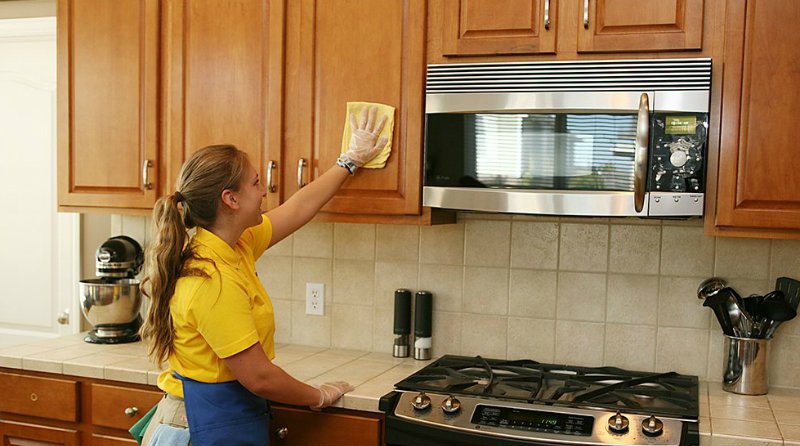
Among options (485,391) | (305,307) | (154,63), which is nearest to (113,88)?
(154,63)

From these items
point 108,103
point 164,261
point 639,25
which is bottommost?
point 164,261

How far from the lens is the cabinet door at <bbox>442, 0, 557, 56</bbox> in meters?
2.23

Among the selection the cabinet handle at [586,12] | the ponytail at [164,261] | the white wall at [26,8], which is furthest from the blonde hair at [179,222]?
the white wall at [26,8]

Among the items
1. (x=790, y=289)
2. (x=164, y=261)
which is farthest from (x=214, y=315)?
(x=790, y=289)

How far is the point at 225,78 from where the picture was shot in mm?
2586

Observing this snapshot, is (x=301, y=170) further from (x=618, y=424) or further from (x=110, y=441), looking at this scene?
(x=618, y=424)

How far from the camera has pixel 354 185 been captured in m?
2.46

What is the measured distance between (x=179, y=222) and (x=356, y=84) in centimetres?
73

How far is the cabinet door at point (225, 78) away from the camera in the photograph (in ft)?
8.32

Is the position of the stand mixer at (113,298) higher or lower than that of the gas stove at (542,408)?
higher

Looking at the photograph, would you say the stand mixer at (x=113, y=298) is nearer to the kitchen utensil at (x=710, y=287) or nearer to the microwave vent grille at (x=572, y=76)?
the microwave vent grille at (x=572, y=76)

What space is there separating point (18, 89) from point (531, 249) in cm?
251

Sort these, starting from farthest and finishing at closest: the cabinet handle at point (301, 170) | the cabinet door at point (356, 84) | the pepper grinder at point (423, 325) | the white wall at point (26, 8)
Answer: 1. the white wall at point (26, 8)
2. the pepper grinder at point (423, 325)
3. the cabinet handle at point (301, 170)
4. the cabinet door at point (356, 84)

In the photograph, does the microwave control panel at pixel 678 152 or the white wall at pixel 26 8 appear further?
the white wall at pixel 26 8
